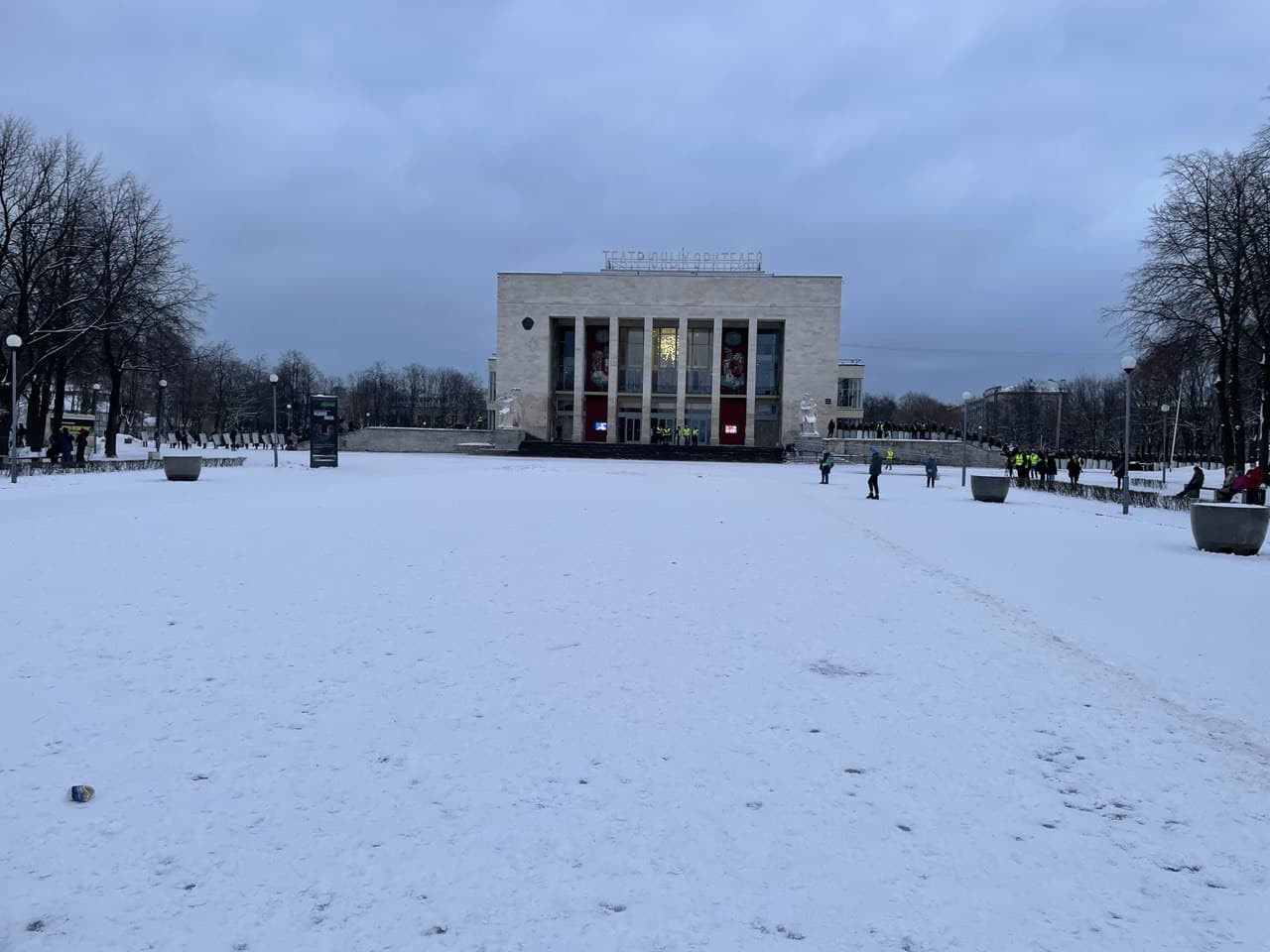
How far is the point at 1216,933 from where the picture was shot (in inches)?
108

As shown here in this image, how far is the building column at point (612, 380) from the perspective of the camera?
63.5 metres

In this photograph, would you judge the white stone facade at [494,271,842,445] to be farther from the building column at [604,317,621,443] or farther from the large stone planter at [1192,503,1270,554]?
the large stone planter at [1192,503,1270,554]

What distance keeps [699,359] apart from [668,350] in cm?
272

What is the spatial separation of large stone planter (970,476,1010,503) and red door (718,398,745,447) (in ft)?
142

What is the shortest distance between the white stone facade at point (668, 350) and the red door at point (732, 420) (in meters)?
0.08

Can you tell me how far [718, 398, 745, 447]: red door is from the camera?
65.8 meters

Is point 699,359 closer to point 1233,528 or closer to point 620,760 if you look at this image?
point 1233,528

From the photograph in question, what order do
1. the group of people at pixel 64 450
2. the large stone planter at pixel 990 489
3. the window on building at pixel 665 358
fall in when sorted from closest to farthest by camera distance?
the large stone planter at pixel 990 489 < the group of people at pixel 64 450 < the window on building at pixel 665 358

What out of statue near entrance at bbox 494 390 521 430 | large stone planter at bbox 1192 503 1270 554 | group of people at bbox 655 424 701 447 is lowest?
large stone planter at bbox 1192 503 1270 554

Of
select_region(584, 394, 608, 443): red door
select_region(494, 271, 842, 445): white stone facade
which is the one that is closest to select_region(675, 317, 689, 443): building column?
select_region(494, 271, 842, 445): white stone facade

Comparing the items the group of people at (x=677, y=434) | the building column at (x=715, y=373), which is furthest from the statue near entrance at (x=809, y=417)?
the group of people at (x=677, y=434)

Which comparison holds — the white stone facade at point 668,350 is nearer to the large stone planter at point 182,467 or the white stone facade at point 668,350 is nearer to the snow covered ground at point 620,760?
the large stone planter at point 182,467

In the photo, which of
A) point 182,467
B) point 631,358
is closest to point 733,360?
point 631,358

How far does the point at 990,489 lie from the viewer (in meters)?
22.1
